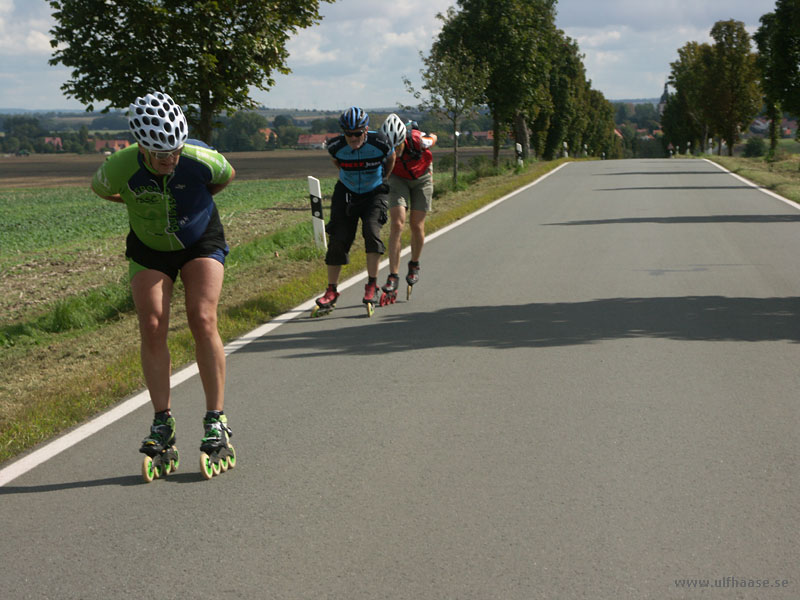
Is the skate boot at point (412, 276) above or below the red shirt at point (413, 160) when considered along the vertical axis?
below

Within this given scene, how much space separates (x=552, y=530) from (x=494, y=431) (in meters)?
1.50

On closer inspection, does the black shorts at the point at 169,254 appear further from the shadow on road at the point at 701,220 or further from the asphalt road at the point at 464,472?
the shadow on road at the point at 701,220

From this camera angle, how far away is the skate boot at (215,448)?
16.3 feet

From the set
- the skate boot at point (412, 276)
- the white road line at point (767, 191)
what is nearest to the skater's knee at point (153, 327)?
the skate boot at point (412, 276)

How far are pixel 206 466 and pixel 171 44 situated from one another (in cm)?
774

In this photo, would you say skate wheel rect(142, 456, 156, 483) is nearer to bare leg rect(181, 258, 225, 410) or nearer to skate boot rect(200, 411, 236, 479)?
skate boot rect(200, 411, 236, 479)

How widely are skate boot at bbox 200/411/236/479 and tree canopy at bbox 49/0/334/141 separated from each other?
7059mm

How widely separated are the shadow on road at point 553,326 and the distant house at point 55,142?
129m

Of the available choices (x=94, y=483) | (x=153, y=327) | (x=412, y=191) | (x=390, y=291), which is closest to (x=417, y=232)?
(x=412, y=191)

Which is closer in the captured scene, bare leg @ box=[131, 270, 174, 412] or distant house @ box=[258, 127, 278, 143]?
bare leg @ box=[131, 270, 174, 412]

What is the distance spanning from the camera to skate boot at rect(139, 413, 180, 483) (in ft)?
16.2

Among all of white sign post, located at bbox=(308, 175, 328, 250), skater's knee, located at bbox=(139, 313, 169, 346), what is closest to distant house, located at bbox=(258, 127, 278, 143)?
white sign post, located at bbox=(308, 175, 328, 250)

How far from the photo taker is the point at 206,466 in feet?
16.1

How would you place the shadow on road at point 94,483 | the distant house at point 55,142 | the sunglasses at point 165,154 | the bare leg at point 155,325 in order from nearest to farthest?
the sunglasses at point 165,154 → the shadow on road at point 94,483 → the bare leg at point 155,325 → the distant house at point 55,142
